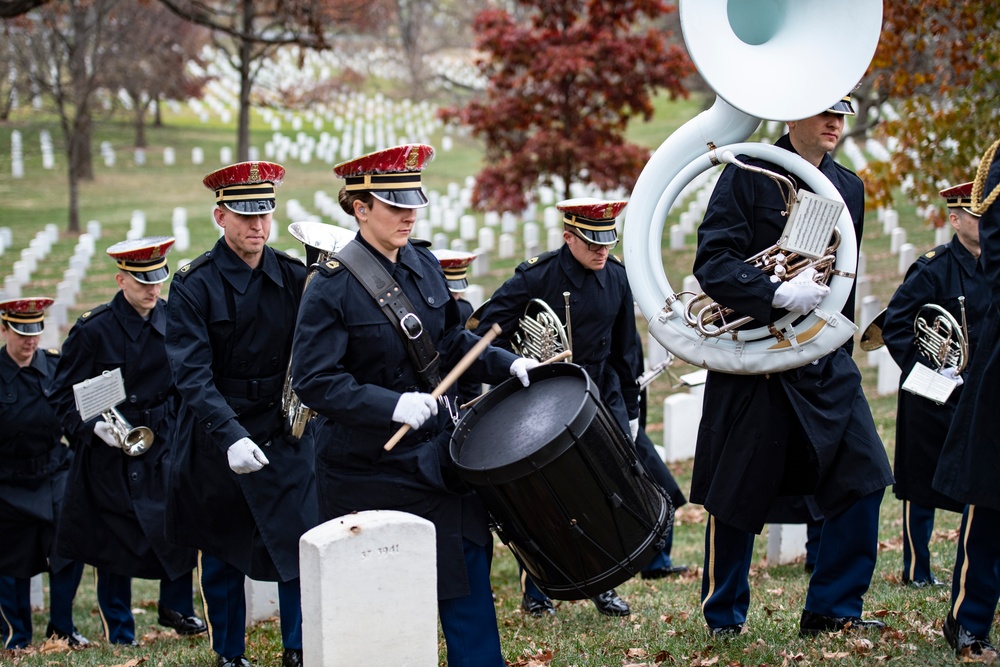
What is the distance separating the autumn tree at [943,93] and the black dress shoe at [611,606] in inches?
295

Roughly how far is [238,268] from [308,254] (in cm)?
56

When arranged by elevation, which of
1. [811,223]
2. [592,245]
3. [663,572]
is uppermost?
[811,223]

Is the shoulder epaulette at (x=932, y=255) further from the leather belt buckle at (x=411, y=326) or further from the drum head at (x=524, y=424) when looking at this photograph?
the leather belt buckle at (x=411, y=326)

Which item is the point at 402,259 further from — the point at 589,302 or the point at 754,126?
the point at 589,302

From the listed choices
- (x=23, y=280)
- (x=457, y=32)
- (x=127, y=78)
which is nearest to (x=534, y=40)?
(x=23, y=280)

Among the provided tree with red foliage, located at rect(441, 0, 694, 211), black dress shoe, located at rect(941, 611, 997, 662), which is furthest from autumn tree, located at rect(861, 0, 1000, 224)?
black dress shoe, located at rect(941, 611, 997, 662)

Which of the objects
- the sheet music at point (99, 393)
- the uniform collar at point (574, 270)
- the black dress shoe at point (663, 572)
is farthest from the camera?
the black dress shoe at point (663, 572)

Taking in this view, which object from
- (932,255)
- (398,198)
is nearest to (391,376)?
(398,198)

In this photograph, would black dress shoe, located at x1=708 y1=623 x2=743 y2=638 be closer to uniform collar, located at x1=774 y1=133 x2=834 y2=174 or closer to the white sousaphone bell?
the white sousaphone bell

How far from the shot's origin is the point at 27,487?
7.80 meters

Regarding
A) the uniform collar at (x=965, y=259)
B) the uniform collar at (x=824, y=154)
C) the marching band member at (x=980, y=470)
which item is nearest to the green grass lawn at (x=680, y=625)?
the marching band member at (x=980, y=470)

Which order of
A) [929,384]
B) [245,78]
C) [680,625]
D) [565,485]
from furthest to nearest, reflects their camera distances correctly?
[245,78] → [929,384] → [680,625] → [565,485]

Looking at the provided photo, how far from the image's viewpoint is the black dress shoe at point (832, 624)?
5.02 m

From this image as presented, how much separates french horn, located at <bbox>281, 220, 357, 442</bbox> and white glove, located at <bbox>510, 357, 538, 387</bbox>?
1162 millimetres
